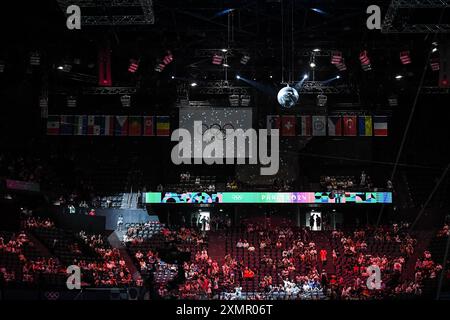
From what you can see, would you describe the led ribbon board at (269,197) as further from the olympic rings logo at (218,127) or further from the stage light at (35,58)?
the stage light at (35,58)

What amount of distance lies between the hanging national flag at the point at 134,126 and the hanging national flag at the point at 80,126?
2329 millimetres

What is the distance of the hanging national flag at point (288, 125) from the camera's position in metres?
33.6

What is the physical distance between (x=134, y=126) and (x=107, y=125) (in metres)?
1.43

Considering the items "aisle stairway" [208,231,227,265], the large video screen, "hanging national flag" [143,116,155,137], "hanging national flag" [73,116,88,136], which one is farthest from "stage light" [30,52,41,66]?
"aisle stairway" [208,231,227,265]

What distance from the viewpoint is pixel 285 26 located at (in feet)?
77.3

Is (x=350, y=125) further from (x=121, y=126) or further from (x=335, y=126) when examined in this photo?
(x=121, y=126)

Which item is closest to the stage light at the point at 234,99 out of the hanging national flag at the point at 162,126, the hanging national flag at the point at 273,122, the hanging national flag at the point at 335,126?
the hanging national flag at the point at 273,122

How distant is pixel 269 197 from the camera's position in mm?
33688

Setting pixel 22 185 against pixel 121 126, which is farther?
pixel 121 126

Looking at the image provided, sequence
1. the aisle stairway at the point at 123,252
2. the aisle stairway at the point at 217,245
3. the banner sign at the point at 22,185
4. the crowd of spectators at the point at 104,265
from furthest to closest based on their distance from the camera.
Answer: the aisle stairway at the point at 217,245 → the banner sign at the point at 22,185 → the aisle stairway at the point at 123,252 → the crowd of spectators at the point at 104,265

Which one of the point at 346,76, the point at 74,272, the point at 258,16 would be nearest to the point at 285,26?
the point at 258,16

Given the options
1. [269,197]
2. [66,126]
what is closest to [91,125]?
[66,126]
